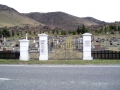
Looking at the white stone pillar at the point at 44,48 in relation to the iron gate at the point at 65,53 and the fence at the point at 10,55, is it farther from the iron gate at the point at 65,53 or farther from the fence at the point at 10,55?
the fence at the point at 10,55

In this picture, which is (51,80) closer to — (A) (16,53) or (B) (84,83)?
(B) (84,83)

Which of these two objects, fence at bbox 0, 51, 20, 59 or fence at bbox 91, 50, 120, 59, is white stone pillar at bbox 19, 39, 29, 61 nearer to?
fence at bbox 0, 51, 20, 59

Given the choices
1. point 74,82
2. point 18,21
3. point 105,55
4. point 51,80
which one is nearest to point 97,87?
point 74,82

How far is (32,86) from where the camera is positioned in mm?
6512

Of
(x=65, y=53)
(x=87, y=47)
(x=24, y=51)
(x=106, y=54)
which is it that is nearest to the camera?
(x=87, y=47)

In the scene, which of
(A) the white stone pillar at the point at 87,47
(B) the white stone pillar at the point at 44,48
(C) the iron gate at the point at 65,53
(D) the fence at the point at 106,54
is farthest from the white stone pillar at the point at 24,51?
(D) the fence at the point at 106,54

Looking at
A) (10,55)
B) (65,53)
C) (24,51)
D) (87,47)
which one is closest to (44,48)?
(24,51)

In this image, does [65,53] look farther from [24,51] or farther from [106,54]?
[24,51]

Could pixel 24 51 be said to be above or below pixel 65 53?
above

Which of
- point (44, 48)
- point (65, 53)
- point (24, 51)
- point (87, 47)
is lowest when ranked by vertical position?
point (65, 53)

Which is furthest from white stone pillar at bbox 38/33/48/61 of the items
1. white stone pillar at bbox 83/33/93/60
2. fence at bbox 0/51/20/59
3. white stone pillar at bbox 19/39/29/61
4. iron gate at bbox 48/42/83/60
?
white stone pillar at bbox 83/33/93/60

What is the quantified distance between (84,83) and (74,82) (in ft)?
1.24

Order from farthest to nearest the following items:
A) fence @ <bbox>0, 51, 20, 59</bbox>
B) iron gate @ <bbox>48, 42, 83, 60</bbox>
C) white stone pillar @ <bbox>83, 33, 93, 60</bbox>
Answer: iron gate @ <bbox>48, 42, 83, 60</bbox> → fence @ <bbox>0, 51, 20, 59</bbox> → white stone pillar @ <bbox>83, 33, 93, 60</bbox>

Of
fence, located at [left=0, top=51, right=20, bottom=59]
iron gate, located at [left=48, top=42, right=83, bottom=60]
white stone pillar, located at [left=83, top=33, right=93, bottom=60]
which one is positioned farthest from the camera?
iron gate, located at [left=48, top=42, right=83, bottom=60]
